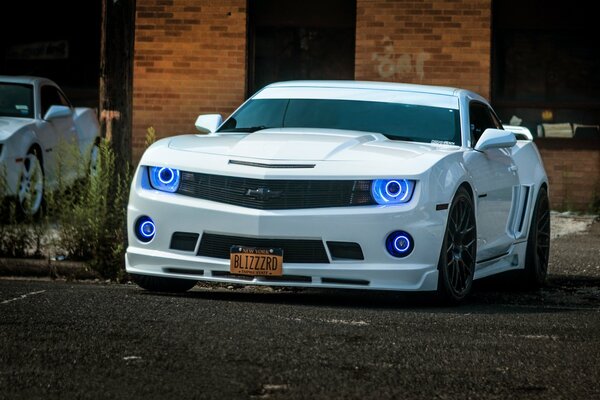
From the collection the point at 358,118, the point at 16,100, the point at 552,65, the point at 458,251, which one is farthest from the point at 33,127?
the point at 458,251

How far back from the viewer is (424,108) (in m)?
10.5

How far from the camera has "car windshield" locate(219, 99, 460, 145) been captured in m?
10.2

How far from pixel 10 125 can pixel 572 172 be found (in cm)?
743

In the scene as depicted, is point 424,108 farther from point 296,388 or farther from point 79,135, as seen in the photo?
point 79,135

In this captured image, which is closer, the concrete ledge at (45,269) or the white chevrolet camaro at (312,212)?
the white chevrolet camaro at (312,212)

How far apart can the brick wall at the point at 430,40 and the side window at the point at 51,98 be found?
12.9ft

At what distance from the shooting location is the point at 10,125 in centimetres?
1579

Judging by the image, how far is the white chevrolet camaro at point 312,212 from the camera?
29.1 feet

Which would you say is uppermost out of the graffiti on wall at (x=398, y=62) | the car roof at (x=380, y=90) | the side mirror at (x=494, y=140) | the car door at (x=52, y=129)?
the graffiti on wall at (x=398, y=62)

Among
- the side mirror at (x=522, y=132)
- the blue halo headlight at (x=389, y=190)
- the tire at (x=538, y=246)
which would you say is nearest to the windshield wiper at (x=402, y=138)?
the blue halo headlight at (x=389, y=190)

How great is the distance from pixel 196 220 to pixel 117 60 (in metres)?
3.51

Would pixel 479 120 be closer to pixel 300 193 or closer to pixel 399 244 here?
pixel 399 244

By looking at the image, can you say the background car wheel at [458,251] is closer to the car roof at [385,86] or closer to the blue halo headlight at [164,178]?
the car roof at [385,86]

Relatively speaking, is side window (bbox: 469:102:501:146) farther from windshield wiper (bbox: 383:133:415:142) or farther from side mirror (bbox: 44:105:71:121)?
side mirror (bbox: 44:105:71:121)
